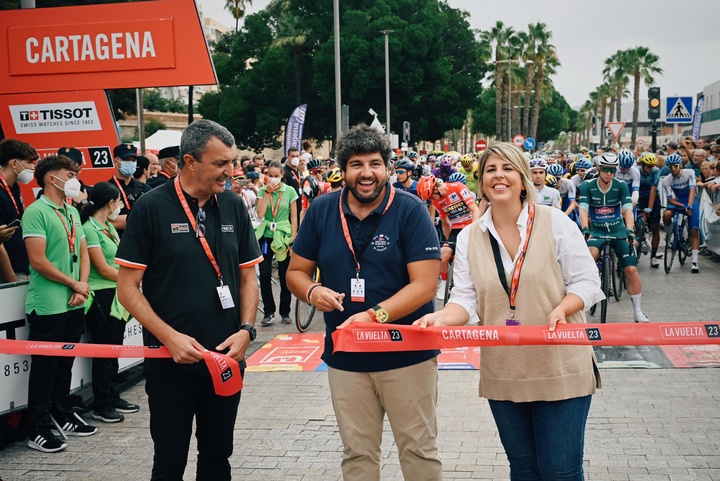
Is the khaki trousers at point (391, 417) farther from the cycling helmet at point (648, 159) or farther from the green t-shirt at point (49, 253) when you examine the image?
the cycling helmet at point (648, 159)

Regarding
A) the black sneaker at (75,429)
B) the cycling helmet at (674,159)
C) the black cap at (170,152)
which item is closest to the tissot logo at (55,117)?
the black cap at (170,152)

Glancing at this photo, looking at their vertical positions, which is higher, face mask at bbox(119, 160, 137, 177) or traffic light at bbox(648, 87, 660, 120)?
traffic light at bbox(648, 87, 660, 120)

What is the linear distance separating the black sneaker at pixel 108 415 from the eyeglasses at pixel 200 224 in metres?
3.48

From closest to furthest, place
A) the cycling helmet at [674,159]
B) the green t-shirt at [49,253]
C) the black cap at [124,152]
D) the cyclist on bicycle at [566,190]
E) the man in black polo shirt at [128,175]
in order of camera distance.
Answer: the green t-shirt at [49,253], the man in black polo shirt at [128,175], the black cap at [124,152], the cyclist on bicycle at [566,190], the cycling helmet at [674,159]

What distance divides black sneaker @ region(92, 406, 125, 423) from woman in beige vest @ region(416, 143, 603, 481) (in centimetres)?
403

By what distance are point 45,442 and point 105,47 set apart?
6.19 m

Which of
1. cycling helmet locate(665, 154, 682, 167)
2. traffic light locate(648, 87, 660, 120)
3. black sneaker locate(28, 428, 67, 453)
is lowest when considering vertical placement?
black sneaker locate(28, 428, 67, 453)

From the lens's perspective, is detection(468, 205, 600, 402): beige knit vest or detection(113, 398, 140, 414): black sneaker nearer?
detection(468, 205, 600, 402): beige knit vest

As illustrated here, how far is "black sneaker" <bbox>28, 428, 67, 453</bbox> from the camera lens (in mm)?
6133

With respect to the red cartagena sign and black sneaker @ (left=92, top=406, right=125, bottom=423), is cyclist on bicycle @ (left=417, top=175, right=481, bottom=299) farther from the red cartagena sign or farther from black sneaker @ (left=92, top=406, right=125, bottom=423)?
black sneaker @ (left=92, top=406, right=125, bottom=423)

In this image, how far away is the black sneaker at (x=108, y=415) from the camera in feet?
22.6

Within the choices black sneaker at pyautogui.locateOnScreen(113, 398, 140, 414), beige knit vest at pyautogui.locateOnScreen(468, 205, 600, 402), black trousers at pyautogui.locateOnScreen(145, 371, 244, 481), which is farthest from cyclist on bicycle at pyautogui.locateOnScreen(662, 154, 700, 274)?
black trousers at pyautogui.locateOnScreen(145, 371, 244, 481)

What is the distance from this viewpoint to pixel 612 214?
10.5 m

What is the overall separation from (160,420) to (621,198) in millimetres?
7885
